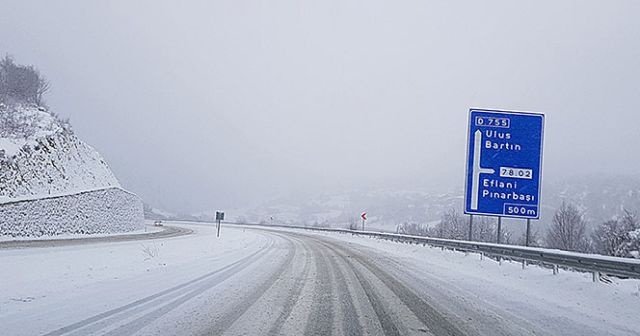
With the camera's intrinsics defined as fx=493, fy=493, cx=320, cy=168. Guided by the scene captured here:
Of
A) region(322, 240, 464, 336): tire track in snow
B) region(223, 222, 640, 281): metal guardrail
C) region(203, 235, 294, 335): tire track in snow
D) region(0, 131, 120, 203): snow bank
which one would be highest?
region(0, 131, 120, 203): snow bank

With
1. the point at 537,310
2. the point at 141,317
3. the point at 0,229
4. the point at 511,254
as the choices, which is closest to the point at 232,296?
the point at 141,317

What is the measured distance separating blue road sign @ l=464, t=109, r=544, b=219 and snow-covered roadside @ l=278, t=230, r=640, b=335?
332 cm

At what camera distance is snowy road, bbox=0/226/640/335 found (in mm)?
7543

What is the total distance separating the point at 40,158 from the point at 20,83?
18.5 m

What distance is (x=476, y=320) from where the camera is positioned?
880cm

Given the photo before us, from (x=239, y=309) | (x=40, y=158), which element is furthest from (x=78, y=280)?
(x=40, y=158)

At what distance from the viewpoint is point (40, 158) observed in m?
38.9

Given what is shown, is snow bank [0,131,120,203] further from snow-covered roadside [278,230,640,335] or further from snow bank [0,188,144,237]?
snow-covered roadside [278,230,640,335]

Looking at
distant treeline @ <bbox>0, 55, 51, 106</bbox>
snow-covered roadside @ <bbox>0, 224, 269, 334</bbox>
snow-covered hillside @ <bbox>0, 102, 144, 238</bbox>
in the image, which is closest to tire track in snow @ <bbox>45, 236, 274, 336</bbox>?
snow-covered roadside @ <bbox>0, 224, 269, 334</bbox>

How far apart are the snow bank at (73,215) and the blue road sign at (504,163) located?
2632 cm

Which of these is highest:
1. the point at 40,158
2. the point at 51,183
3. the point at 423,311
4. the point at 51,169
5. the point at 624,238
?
the point at 40,158

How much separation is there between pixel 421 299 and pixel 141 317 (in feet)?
20.1

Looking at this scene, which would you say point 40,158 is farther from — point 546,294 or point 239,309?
point 546,294

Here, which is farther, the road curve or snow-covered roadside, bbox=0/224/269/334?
snow-covered roadside, bbox=0/224/269/334
